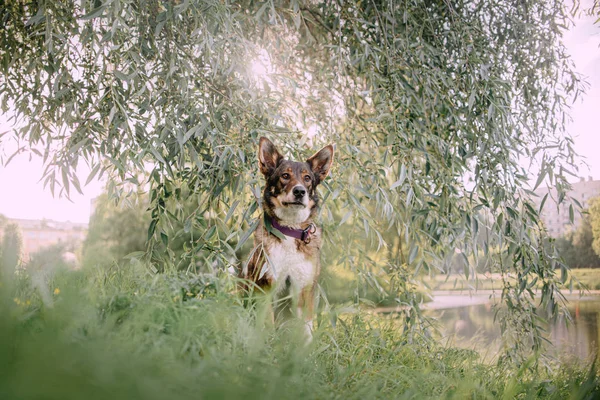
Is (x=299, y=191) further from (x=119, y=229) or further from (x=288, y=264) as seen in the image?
(x=119, y=229)

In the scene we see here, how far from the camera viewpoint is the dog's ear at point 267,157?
7.11 ft

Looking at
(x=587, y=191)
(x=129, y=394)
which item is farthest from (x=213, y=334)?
(x=587, y=191)

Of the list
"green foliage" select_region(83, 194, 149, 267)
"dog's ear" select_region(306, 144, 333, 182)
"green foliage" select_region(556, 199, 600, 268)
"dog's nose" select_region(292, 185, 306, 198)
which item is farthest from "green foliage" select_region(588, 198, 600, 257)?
"green foliage" select_region(83, 194, 149, 267)

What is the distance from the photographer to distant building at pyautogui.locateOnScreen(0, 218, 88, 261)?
2.05 m

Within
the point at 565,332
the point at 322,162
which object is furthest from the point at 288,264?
the point at 565,332

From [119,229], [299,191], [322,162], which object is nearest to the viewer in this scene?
[299,191]

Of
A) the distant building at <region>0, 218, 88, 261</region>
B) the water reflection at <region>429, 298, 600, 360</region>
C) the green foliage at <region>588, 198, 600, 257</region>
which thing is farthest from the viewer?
the green foliage at <region>588, 198, 600, 257</region>

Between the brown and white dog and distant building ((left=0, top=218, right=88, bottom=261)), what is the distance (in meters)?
0.96

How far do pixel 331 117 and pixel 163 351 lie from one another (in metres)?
2.32

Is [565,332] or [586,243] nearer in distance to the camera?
[586,243]

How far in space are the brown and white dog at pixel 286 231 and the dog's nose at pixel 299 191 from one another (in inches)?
1.4

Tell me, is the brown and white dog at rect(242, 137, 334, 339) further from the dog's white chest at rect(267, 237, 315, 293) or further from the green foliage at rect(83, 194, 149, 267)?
the green foliage at rect(83, 194, 149, 267)

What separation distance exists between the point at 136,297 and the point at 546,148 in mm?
2873

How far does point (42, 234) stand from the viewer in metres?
2.56
